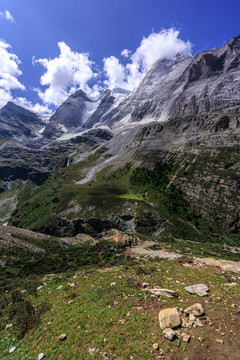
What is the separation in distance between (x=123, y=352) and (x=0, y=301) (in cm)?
1531

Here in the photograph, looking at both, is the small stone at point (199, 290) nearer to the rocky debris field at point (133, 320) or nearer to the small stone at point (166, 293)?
the rocky debris field at point (133, 320)

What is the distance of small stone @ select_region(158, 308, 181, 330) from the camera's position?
8.23 metres

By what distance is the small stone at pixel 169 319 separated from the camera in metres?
8.23

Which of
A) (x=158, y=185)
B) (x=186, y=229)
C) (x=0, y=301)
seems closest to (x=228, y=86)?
(x=158, y=185)

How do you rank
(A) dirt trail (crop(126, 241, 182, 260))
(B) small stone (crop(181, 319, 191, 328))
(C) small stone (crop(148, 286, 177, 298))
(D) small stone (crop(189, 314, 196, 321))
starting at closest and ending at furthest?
(B) small stone (crop(181, 319, 191, 328)), (D) small stone (crop(189, 314, 196, 321)), (C) small stone (crop(148, 286, 177, 298)), (A) dirt trail (crop(126, 241, 182, 260))

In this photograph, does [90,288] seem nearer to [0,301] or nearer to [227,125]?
[0,301]

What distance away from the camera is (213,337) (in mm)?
7473

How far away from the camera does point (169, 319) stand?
8.48 metres

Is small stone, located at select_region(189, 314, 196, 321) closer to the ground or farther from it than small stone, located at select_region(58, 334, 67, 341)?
farther from it

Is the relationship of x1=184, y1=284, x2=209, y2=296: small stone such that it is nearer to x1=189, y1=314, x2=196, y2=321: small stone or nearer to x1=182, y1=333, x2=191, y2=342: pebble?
x1=189, y1=314, x2=196, y2=321: small stone

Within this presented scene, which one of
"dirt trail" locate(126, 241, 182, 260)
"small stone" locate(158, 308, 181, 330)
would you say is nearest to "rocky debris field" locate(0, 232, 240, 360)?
"small stone" locate(158, 308, 181, 330)

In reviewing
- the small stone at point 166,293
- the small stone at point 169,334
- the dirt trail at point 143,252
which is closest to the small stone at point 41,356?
the small stone at point 169,334

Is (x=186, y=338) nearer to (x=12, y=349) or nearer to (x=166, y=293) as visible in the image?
(x=166, y=293)

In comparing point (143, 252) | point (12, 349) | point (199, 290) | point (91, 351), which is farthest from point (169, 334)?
point (143, 252)
